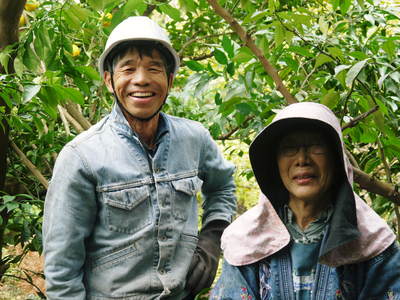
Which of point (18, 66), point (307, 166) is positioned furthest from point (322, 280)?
point (18, 66)

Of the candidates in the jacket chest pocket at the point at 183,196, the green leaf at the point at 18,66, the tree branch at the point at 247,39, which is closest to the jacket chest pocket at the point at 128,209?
the jacket chest pocket at the point at 183,196

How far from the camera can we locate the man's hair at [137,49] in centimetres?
201

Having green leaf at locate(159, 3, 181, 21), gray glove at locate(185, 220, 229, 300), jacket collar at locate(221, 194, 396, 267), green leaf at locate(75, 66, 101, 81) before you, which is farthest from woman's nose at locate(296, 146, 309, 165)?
green leaf at locate(75, 66, 101, 81)

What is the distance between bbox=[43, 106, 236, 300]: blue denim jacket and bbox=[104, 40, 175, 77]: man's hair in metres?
0.17

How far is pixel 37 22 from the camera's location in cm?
232

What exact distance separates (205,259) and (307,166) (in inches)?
26.2

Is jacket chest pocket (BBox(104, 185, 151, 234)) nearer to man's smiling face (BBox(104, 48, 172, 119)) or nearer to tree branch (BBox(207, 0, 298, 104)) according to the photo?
man's smiling face (BBox(104, 48, 172, 119))

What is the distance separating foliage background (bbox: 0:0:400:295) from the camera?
2033mm

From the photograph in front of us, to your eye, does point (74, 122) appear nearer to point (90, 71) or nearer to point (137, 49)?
point (90, 71)

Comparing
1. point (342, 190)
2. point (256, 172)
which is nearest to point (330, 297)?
point (342, 190)

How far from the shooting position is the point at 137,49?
2.01 metres

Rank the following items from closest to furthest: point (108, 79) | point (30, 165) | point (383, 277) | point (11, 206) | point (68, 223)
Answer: point (383, 277) < point (68, 223) < point (108, 79) < point (11, 206) < point (30, 165)

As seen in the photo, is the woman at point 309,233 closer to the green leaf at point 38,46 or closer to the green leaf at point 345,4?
the green leaf at point 345,4

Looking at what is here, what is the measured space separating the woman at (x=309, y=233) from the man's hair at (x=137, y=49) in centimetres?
47
